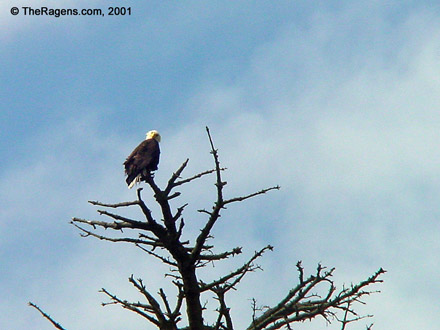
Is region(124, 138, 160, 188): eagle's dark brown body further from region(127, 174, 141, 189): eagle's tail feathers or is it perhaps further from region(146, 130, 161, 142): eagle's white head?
region(146, 130, 161, 142): eagle's white head

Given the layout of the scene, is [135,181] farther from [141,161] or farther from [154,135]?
[154,135]

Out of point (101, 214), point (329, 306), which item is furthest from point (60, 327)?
point (329, 306)

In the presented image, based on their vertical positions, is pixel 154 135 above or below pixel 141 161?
above

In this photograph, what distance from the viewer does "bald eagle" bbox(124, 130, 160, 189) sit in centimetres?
1138

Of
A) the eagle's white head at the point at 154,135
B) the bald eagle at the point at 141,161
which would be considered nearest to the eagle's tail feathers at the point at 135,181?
the bald eagle at the point at 141,161

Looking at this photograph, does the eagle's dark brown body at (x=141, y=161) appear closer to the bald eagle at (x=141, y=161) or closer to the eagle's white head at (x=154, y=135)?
the bald eagle at (x=141, y=161)

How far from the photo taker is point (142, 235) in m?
8.53

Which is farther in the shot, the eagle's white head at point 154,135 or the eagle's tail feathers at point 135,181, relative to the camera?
the eagle's white head at point 154,135

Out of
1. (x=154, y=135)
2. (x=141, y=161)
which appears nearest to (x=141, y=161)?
(x=141, y=161)

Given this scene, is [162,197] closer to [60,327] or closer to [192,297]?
[192,297]

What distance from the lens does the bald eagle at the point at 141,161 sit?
37.3ft

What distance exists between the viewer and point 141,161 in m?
11.8

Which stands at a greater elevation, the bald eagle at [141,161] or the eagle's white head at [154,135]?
the eagle's white head at [154,135]

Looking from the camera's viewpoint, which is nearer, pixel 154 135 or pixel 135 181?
pixel 135 181
